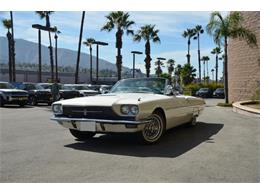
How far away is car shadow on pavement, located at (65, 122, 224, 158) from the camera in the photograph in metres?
5.75

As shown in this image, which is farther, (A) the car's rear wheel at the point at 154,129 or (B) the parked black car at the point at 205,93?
(B) the parked black car at the point at 205,93

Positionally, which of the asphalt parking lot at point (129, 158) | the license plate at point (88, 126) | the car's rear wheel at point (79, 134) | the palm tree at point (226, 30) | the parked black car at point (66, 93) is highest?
the palm tree at point (226, 30)

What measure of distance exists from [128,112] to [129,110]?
40 mm

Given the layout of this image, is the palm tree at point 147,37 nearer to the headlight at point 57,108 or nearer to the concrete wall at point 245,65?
the concrete wall at point 245,65

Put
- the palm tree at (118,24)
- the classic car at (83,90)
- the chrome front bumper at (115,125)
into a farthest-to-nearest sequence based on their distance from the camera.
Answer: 1. the palm tree at (118,24)
2. the classic car at (83,90)
3. the chrome front bumper at (115,125)

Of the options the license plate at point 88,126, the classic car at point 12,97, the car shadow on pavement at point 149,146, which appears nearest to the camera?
the car shadow on pavement at point 149,146

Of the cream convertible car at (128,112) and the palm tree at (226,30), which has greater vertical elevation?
the palm tree at (226,30)

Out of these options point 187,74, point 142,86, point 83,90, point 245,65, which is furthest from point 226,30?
point 187,74

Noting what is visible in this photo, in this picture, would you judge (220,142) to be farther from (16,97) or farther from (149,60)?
(149,60)

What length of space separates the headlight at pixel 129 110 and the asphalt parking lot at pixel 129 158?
0.65m

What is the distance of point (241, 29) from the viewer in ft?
70.8

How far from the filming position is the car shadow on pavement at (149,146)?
5.75m

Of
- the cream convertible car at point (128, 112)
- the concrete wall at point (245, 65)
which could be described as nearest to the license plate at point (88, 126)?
the cream convertible car at point (128, 112)

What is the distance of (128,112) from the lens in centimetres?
598
